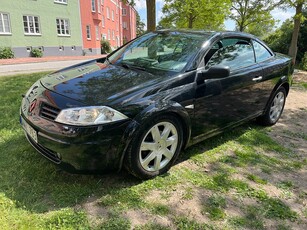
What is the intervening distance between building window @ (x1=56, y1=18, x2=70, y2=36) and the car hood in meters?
23.9

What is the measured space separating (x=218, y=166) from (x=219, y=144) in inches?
25.7

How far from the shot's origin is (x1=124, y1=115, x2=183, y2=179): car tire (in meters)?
2.65

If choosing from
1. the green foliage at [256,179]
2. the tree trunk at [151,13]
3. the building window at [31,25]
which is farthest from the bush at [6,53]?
the green foliage at [256,179]

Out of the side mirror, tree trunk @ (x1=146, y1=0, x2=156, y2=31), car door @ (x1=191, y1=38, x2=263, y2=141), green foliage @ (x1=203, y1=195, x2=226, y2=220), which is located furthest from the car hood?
tree trunk @ (x1=146, y1=0, x2=156, y2=31)

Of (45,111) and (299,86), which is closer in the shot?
(45,111)

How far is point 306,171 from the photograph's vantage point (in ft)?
11.6

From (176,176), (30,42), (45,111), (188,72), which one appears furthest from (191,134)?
(30,42)

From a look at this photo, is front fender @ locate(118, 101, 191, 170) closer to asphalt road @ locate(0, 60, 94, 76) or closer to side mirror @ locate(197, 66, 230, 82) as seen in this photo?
side mirror @ locate(197, 66, 230, 82)

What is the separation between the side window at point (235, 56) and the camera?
3505 mm

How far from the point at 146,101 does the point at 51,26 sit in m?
24.3

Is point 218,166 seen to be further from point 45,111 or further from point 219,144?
point 45,111

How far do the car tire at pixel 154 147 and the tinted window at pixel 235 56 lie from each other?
1.03 m

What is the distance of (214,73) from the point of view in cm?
Answer: 308

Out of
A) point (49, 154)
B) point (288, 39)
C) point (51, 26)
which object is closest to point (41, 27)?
point (51, 26)
